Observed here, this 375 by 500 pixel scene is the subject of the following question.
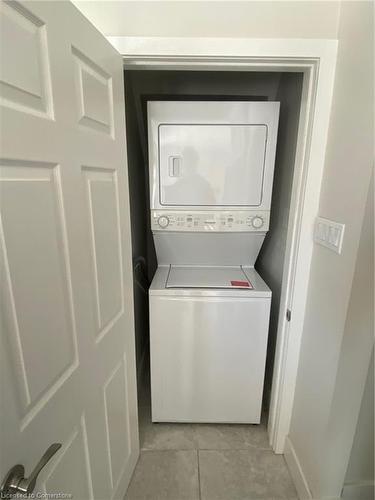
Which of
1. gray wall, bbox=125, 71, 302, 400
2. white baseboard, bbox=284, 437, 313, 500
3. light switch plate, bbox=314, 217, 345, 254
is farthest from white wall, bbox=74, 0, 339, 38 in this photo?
white baseboard, bbox=284, 437, 313, 500

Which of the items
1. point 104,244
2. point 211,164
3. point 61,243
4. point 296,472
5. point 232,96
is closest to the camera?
point 61,243

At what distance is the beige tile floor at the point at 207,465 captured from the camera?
133cm

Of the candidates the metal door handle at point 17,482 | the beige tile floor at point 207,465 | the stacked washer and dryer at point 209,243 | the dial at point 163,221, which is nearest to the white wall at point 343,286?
the beige tile floor at point 207,465

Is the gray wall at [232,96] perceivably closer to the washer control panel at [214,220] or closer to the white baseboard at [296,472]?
the washer control panel at [214,220]

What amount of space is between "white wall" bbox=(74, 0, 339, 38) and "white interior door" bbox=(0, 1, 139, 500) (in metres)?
0.16

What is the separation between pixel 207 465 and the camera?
1.46 meters

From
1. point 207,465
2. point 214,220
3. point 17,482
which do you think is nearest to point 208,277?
point 214,220

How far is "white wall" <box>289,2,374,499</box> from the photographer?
0.87 meters

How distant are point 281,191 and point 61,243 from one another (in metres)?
1.32

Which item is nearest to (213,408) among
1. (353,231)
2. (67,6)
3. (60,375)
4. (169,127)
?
(60,375)

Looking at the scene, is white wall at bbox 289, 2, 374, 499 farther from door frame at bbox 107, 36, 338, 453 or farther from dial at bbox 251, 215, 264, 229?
dial at bbox 251, 215, 264, 229

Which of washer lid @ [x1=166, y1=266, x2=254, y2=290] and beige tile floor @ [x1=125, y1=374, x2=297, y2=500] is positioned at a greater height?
washer lid @ [x1=166, y1=266, x2=254, y2=290]

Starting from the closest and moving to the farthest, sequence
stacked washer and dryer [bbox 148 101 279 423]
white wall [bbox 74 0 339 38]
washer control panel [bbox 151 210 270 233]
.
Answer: white wall [bbox 74 0 339 38]
stacked washer and dryer [bbox 148 101 279 423]
washer control panel [bbox 151 210 270 233]

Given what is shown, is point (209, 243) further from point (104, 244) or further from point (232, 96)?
point (232, 96)
